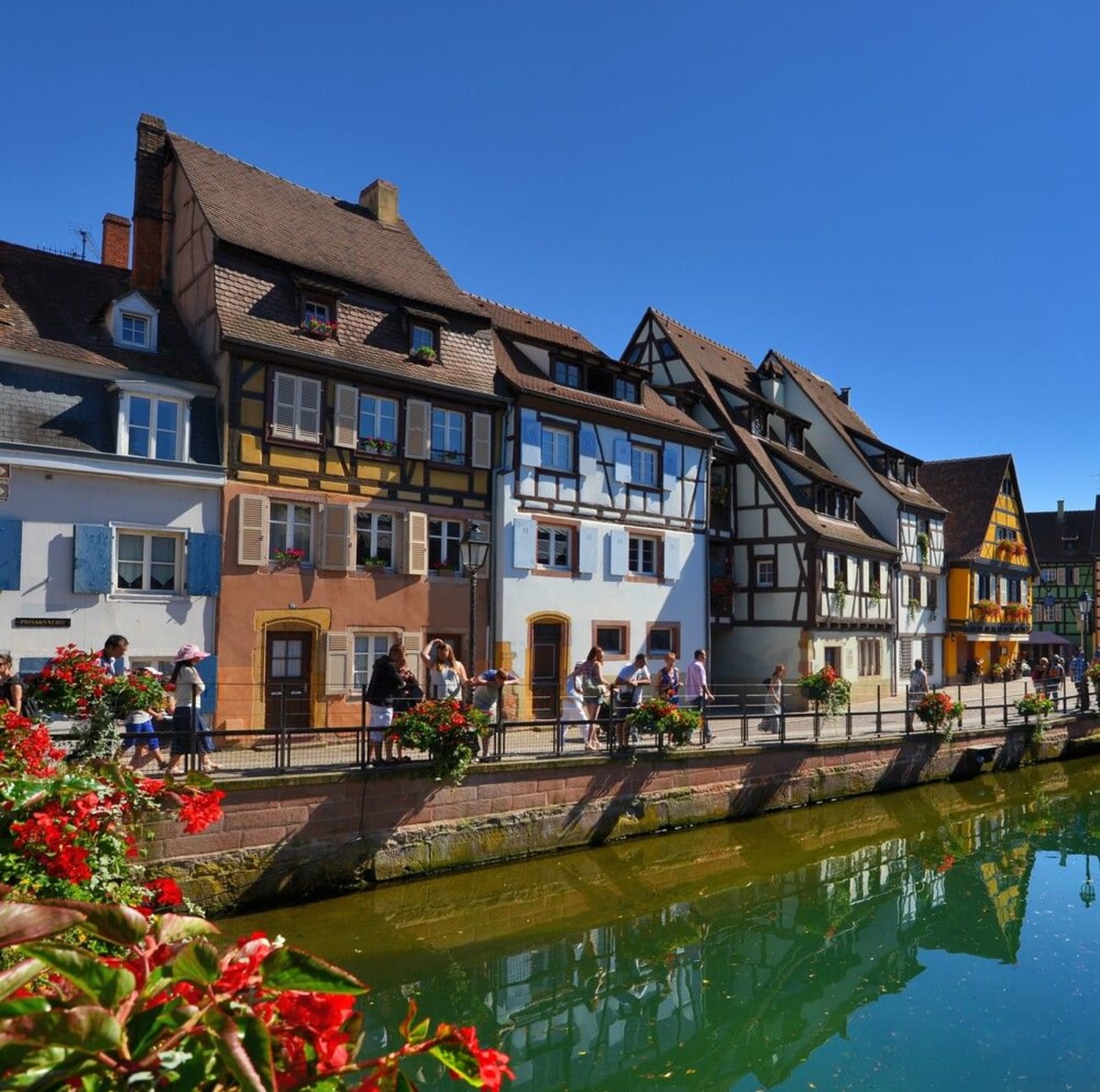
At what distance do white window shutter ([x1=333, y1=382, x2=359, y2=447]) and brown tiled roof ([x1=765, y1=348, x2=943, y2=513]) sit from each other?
733 inches

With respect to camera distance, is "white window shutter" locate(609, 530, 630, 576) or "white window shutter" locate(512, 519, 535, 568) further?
"white window shutter" locate(609, 530, 630, 576)

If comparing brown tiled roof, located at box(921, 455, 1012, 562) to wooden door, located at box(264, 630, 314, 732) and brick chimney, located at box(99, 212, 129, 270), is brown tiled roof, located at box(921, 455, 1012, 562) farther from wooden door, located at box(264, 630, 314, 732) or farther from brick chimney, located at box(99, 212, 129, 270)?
brick chimney, located at box(99, 212, 129, 270)

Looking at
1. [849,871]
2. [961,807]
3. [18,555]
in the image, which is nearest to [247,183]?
[18,555]

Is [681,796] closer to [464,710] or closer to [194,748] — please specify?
[464,710]

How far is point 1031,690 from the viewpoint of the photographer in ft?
82.7

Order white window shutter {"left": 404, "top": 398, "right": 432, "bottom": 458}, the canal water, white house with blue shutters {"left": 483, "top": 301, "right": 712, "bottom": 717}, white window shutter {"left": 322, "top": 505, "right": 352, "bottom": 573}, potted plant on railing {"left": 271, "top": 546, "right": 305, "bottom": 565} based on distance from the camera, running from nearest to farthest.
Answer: the canal water → potted plant on railing {"left": 271, "top": 546, "right": 305, "bottom": 565} → white window shutter {"left": 322, "top": 505, "right": 352, "bottom": 573} → white window shutter {"left": 404, "top": 398, "right": 432, "bottom": 458} → white house with blue shutters {"left": 483, "top": 301, "right": 712, "bottom": 717}

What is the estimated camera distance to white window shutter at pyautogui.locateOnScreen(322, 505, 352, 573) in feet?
56.0

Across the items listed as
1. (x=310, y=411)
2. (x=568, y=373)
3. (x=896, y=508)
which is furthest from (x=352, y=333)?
(x=896, y=508)

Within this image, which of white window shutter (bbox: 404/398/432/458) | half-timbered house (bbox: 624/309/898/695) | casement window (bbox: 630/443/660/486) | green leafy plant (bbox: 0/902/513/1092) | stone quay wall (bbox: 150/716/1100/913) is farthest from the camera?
half-timbered house (bbox: 624/309/898/695)

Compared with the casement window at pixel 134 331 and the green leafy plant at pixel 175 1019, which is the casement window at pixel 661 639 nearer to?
the casement window at pixel 134 331

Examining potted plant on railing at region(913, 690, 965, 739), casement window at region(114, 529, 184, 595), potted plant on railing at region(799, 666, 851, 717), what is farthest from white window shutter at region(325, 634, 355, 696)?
potted plant on railing at region(913, 690, 965, 739)

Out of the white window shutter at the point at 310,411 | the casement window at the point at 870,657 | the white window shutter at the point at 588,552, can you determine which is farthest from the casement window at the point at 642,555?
the casement window at the point at 870,657

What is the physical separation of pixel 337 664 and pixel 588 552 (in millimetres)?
6743

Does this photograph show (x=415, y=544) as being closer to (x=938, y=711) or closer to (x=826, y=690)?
(x=826, y=690)
